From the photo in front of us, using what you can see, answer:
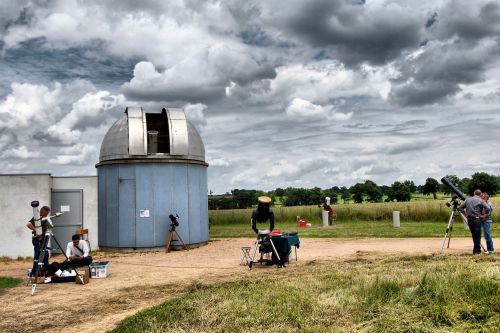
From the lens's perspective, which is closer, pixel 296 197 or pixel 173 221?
pixel 173 221

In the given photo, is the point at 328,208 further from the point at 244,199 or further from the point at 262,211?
the point at 244,199

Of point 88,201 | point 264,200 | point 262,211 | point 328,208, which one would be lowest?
point 328,208

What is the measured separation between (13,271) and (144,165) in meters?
A: 6.22

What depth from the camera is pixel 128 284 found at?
11.3 m

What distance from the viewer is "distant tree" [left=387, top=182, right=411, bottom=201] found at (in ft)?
281

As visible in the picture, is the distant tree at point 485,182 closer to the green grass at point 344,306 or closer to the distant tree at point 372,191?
the distant tree at point 372,191

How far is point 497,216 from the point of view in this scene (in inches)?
1105

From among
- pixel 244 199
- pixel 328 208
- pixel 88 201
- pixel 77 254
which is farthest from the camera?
pixel 244 199

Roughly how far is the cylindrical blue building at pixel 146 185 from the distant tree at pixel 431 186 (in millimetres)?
86950

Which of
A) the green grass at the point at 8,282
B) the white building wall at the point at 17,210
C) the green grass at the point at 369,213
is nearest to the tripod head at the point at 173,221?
the white building wall at the point at 17,210

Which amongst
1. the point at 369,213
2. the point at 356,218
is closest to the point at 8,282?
the point at 356,218

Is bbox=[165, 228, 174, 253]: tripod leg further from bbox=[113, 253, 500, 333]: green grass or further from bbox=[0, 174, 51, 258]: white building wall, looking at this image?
bbox=[113, 253, 500, 333]: green grass

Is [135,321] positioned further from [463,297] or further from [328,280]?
[463,297]

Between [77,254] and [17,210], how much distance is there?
6520mm
